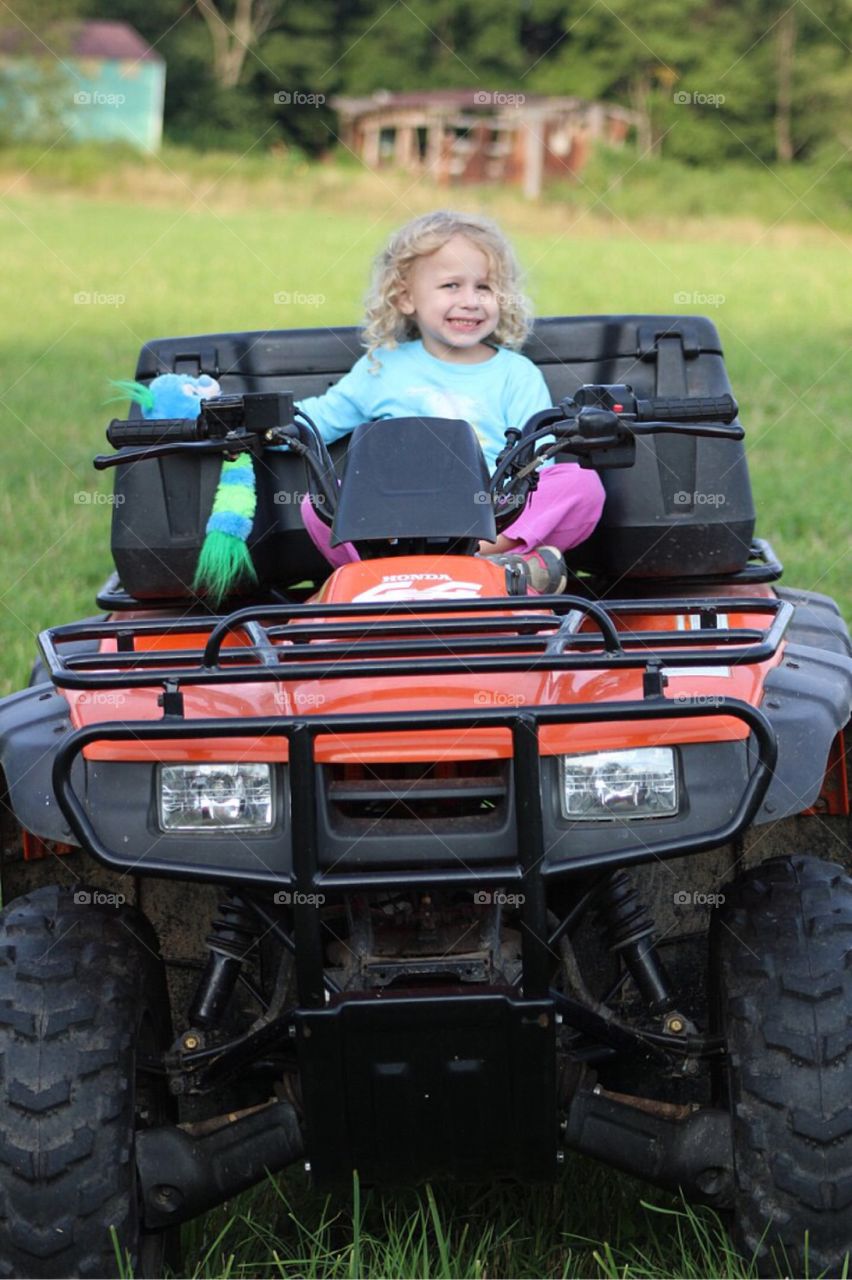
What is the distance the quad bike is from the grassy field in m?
0.25

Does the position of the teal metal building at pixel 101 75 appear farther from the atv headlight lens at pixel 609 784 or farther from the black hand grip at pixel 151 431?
the atv headlight lens at pixel 609 784

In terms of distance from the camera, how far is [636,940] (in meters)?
3.11

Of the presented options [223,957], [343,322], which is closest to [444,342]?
[223,957]

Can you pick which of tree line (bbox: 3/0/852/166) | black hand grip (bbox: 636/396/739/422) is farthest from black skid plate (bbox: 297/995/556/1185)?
tree line (bbox: 3/0/852/166)

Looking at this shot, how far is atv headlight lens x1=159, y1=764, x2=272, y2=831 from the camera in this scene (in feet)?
9.55

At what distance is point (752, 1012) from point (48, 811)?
1201mm

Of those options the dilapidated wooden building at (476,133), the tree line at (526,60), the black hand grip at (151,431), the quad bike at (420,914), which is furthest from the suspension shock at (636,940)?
the dilapidated wooden building at (476,133)

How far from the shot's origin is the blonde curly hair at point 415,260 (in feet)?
15.1

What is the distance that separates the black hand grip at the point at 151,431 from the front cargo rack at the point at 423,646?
25.7 inches

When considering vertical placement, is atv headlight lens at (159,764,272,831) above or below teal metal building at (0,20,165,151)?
below

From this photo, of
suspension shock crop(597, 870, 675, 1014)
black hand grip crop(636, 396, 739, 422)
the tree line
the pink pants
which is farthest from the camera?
the tree line

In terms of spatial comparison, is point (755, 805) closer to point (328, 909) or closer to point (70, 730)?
point (328, 909)

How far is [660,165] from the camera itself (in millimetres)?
34312

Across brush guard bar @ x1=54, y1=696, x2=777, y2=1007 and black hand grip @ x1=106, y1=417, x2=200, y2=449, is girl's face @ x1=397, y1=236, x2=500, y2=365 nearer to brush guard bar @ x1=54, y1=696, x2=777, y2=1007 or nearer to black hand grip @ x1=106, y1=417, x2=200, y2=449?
black hand grip @ x1=106, y1=417, x2=200, y2=449
